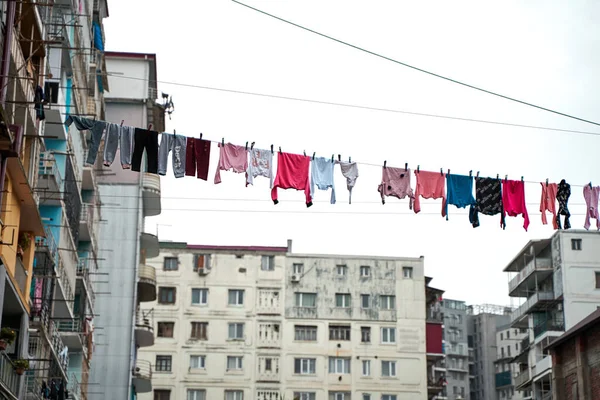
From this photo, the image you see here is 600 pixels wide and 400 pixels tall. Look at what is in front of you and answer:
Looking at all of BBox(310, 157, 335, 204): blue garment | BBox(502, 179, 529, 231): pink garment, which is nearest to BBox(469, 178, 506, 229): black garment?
BBox(502, 179, 529, 231): pink garment

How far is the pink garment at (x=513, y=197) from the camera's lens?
34469 millimetres

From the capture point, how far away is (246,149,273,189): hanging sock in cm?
3188

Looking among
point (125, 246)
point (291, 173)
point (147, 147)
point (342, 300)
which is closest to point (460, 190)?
point (291, 173)

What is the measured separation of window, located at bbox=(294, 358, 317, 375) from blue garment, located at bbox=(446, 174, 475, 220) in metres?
49.9

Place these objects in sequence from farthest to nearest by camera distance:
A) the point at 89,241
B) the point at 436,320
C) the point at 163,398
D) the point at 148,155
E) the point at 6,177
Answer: the point at 436,320, the point at 163,398, the point at 89,241, the point at 148,155, the point at 6,177

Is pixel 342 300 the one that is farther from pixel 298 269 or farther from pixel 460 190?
pixel 460 190

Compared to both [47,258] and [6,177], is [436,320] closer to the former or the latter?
[47,258]

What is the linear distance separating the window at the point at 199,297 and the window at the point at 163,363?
4.51 meters

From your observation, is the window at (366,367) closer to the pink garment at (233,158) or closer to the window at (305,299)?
the window at (305,299)

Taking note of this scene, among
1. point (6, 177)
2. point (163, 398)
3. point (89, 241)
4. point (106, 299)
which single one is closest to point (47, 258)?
point (6, 177)

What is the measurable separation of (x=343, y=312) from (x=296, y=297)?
3765mm

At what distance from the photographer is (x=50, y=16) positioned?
34812 millimetres

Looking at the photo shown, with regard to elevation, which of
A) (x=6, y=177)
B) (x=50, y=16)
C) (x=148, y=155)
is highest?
(x=50, y=16)

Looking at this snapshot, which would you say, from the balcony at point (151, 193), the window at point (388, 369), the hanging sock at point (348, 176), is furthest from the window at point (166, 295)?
the hanging sock at point (348, 176)
